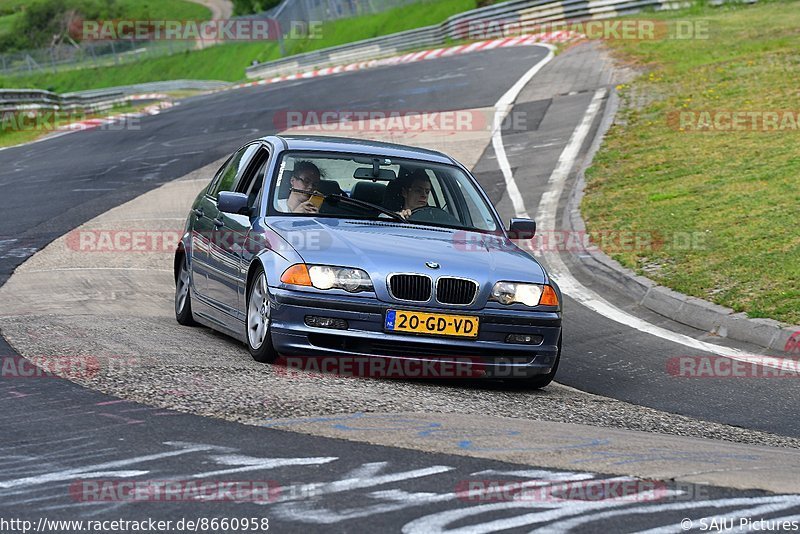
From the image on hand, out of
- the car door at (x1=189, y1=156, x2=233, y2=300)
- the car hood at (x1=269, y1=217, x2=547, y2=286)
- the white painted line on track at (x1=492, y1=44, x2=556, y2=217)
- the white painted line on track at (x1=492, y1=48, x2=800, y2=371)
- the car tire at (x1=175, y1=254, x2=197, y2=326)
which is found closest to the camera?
the car hood at (x1=269, y1=217, x2=547, y2=286)

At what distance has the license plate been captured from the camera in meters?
7.97

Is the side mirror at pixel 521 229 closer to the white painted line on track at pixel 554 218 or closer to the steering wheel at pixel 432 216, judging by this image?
the steering wheel at pixel 432 216

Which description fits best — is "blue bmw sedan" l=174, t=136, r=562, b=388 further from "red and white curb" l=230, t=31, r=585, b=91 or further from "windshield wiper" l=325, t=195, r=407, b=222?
"red and white curb" l=230, t=31, r=585, b=91

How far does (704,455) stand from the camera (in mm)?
6246

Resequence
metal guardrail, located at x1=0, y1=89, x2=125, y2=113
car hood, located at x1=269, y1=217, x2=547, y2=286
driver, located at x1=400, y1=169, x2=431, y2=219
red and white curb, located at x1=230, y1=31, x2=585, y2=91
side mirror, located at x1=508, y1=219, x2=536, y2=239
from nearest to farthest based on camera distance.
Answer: car hood, located at x1=269, y1=217, x2=547, y2=286, driver, located at x1=400, y1=169, x2=431, y2=219, side mirror, located at x1=508, y1=219, x2=536, y2=239, metal guardrail, located at x1=0, y1=89, x2=125, y2=113, red and white curb, located at x1=230, y1=31, x2=585, y2=91

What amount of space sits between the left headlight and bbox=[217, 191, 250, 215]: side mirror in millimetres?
1129

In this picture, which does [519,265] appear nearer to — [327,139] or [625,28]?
[327,139]

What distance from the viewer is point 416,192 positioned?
9.45 meters

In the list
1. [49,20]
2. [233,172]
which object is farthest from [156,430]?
[49,20]

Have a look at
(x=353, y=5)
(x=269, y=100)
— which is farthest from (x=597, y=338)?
(x=353, y=5)

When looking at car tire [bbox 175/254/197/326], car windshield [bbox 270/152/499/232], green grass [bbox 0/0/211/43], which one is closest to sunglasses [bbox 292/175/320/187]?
car windshield [bbox 270/152/499/232]

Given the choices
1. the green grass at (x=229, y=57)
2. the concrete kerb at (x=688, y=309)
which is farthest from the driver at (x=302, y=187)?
the green grass at (x=229, y=57)

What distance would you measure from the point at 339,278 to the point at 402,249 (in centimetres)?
51

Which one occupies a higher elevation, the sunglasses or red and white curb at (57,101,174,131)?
the sunglasses
